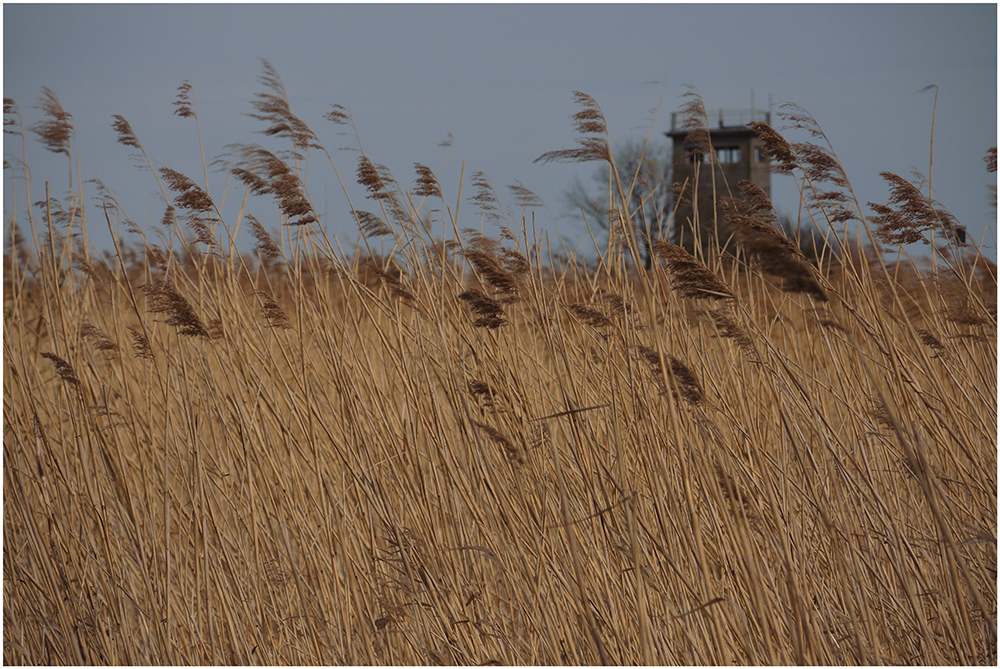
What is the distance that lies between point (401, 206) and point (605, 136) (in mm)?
687

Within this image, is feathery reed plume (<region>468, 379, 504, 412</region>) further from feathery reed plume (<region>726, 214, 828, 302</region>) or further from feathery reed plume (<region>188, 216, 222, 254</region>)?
feathery reed plume (<region>188, 216, 222, 254</region>)

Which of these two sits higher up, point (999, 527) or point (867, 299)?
point (867, 299)

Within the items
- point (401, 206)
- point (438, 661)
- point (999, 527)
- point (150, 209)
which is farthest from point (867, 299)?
point (150, 209)

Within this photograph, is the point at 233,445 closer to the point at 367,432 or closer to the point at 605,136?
the point at 367,432

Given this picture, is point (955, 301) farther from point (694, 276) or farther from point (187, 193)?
point (187, 193)

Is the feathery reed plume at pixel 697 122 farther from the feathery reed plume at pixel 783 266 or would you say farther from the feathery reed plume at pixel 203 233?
the feathery reed plume at pixel 203 233

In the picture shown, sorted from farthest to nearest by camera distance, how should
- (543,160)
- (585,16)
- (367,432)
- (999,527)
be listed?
(585,16), (367,432), (543,160), (999,527)

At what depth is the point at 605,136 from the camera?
5.70 feet

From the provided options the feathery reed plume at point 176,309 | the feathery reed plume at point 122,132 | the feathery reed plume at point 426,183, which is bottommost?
the feathery reed plume at point 176,309

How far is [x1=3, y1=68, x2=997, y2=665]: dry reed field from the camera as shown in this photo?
1531mm

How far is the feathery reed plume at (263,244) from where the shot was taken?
2096 mm

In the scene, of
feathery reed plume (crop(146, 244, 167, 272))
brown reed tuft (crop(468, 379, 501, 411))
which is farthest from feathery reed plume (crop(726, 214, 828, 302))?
feathery reed plume (crop(146, 244, 167, 272))

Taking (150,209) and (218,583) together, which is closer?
(218,583)

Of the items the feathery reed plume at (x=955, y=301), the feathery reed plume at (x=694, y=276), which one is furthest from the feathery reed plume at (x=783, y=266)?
the feathery reed plume at (x=955, y=301)
